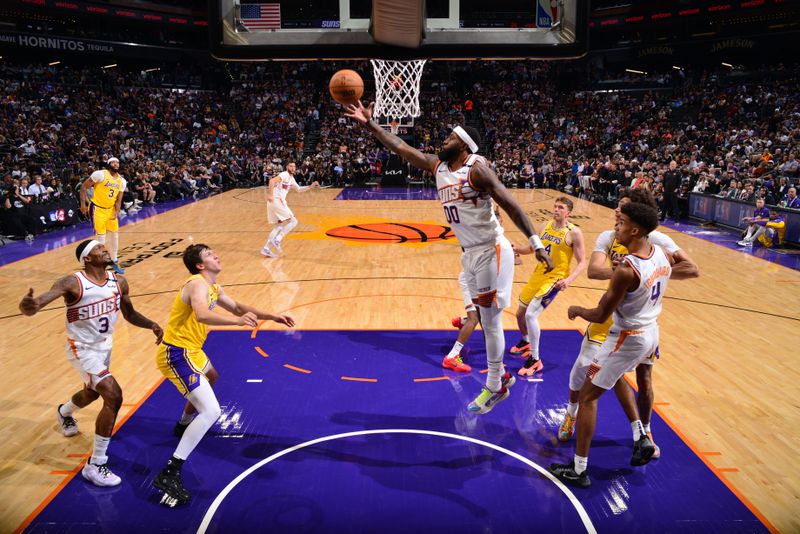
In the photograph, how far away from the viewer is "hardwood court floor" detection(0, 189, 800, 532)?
449 cm

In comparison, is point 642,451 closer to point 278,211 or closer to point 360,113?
point 360,113

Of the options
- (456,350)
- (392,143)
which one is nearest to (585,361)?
(456,350)

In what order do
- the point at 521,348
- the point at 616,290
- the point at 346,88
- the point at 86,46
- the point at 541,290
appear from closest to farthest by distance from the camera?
1. the point at 616,290
2. the point at 346,88
3. the point at 541,290
4. the point at 521,348
5. the point at 86,46

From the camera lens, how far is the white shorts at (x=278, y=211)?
11.5 metres

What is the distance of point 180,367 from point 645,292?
3249 mm

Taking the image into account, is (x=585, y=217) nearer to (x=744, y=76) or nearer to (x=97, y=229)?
(x=97, y=229)

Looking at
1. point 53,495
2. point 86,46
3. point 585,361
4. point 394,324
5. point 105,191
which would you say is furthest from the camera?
point 86,46

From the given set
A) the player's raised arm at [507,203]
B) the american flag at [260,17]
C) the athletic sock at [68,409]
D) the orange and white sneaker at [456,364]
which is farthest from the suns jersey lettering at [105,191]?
the player's raised arm at [507,203]

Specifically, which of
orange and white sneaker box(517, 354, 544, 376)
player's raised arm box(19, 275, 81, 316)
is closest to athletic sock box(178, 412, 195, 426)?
player's raised arm box(19, 275, 81, 316)

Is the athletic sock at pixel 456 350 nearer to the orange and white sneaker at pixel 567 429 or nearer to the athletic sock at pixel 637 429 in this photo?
the orange and white sneaker at pixel 567 429

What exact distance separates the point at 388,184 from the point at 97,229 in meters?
17.7

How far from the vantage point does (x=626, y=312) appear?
3873 millimetres

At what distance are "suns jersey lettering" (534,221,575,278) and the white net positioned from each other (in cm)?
635

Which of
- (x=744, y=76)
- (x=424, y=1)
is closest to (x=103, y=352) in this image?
(x=424, y=1)
